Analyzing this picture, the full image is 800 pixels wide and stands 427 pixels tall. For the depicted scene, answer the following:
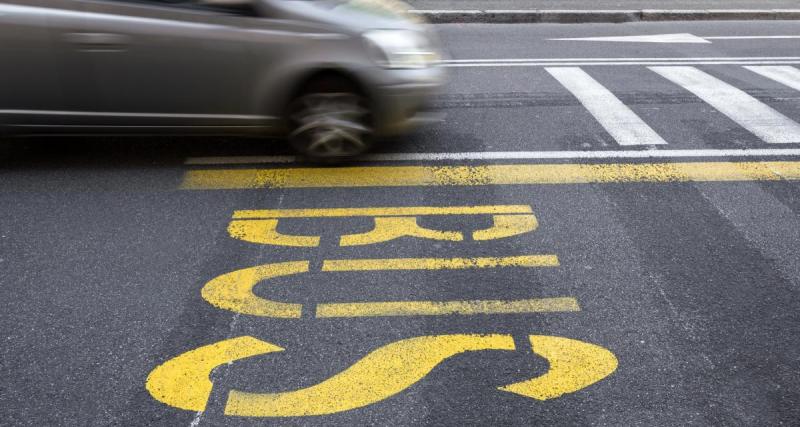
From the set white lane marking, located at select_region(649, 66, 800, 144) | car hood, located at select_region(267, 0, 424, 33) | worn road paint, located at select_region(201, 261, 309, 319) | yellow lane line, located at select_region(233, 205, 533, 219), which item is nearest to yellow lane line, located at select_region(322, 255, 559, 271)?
worn road paint, located at select_region(201, 261, 309, 319)

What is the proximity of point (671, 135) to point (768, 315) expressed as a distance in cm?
342

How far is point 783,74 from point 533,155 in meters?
4.97

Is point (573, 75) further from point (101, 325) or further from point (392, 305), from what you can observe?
point (101, 325)

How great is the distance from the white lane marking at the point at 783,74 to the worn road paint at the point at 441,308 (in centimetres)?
640

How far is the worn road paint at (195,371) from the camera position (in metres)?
3.64

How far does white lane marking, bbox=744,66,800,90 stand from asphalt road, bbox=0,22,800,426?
1.89m

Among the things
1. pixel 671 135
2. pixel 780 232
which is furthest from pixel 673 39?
pixel 780 232

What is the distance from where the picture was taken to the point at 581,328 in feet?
13.9

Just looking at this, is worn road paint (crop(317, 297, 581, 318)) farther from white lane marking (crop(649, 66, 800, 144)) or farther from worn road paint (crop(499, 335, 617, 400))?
white lane marking (crop(649, 66, 800, 144))

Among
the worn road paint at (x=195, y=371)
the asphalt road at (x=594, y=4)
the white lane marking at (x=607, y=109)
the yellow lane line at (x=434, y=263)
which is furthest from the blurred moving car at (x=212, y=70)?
the asphalt road at (x=594, y=4)

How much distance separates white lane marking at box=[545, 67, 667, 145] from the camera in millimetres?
7418

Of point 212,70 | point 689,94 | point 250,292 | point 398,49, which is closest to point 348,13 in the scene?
point 398,49

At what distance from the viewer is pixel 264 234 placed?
5.32 meters

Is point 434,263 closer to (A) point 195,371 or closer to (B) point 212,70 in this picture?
(A) point 195,371
